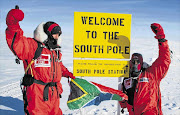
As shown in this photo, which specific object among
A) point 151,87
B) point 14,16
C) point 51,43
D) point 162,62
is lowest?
point 151,87

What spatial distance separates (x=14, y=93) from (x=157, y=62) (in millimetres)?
5382

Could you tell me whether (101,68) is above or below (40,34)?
below

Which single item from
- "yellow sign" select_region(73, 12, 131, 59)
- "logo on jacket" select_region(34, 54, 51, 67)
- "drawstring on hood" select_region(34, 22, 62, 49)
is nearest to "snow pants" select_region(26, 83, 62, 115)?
"logo on jacket" select_region(34, 54, 51, 67)

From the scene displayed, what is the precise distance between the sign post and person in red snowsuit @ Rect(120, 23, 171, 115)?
212mm

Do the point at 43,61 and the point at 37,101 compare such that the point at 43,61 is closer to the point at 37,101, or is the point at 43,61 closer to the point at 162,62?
the point at 37,101

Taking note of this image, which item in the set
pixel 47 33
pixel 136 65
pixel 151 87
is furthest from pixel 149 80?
pixel 47 33

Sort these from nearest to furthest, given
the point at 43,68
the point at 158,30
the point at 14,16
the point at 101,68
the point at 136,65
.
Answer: the point at 14,16
the point at 43,68
the point at 158,30
the point at 136,65
the point at 101,68

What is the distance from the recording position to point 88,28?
3102 millimetres

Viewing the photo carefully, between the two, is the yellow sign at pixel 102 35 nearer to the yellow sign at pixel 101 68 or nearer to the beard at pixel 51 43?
the yellow sign at pixel 101 68

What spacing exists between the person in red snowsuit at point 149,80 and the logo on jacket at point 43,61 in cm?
139

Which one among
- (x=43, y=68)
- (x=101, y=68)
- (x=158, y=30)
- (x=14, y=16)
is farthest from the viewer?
(x=101, y=68)

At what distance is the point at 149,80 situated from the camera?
302cm

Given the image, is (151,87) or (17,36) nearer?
(17,36)

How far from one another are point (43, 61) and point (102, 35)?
1.08 m
